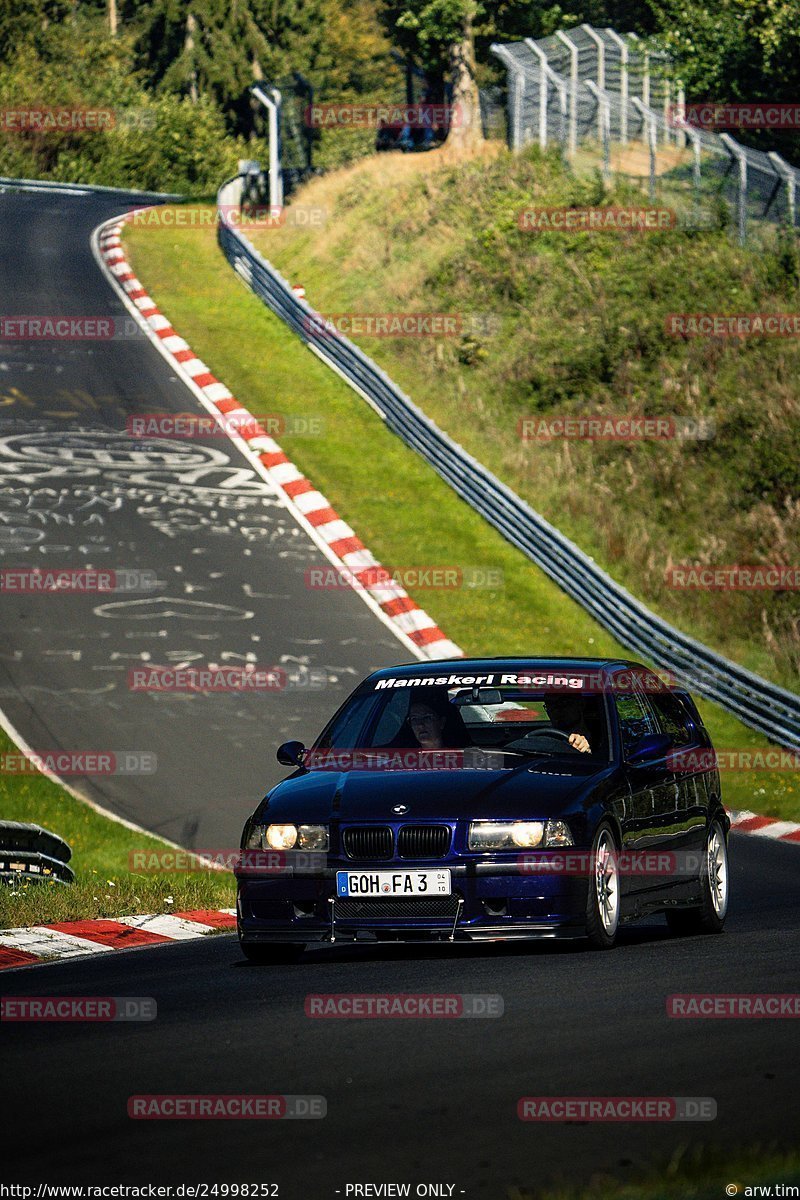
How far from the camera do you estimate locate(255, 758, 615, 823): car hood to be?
339 inches

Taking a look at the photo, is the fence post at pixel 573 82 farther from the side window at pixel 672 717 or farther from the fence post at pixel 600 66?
the side window at pixel 672 717

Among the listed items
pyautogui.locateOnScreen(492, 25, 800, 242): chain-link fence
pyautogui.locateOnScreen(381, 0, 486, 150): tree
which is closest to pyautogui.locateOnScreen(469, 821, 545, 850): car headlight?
pyautogui.locateOnScreen(492, 25, 800, 242): chain-link fence

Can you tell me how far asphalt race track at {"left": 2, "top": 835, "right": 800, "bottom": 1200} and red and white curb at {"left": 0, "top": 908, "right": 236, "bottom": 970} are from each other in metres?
0.77

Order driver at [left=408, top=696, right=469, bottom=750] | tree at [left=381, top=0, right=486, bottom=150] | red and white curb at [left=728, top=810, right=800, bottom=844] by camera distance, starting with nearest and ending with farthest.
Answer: driver at [left=408, top=696, right=469, bottom=750] < red and white curb at [left=728, top=810, right=800, bottom=844] < tree at [left=381, top=0, right=486, bottom=150]

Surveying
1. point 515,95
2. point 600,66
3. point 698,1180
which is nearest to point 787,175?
point 600,66

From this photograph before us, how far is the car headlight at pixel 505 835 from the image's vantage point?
27.9 ft

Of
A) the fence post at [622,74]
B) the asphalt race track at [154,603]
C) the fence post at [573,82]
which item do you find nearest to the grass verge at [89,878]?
the asphalt race track at [154,603]

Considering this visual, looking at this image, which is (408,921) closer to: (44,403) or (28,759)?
(28,759)

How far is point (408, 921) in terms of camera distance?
8523mm

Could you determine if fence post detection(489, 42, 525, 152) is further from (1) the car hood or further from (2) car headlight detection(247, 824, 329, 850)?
(2) car headlight detection(247, 824, 329, 850)

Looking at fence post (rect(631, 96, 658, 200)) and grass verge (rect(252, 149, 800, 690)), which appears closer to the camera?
grass verge (rect(252, 149, 800, 690))

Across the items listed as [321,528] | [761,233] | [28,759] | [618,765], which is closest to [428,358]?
[761,233]

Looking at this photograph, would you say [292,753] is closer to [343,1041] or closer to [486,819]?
[486,819]

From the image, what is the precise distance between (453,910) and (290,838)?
0.88 meters
